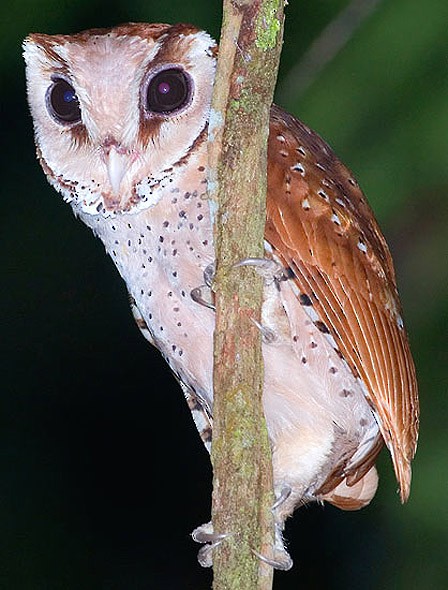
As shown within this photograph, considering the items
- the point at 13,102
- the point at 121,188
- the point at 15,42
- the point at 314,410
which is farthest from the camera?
the point at 13,102

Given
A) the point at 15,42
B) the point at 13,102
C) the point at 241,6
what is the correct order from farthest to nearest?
the point at 13,102, the point at 15,42, the point at 241,6

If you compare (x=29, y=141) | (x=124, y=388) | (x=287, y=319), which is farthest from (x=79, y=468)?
(x=287, y=319)

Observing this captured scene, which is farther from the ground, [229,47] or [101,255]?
[229,47]

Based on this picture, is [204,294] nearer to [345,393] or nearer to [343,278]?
[343,278]

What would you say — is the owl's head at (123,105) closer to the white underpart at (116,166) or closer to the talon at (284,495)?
the white underpart at (116,166)

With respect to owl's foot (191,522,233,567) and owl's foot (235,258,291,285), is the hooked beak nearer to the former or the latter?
owl's foot (235,258,291,285)

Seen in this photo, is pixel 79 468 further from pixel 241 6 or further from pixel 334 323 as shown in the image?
pixel 241 6

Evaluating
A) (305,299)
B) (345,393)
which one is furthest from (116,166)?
(345,393)

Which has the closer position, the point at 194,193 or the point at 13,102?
the point at 194,193
